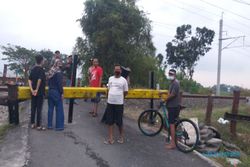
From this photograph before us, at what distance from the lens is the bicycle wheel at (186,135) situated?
10484 millimetres

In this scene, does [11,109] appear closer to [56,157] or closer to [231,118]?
[56,157]

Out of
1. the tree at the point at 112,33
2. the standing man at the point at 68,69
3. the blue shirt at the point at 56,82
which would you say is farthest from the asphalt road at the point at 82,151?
the tree at the point at 112,33

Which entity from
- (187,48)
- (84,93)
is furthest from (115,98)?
(187,48)

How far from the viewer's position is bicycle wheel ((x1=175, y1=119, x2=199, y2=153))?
1048 centimetres

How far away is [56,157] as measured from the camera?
29.1 feet

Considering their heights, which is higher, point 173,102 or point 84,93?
point 84,93

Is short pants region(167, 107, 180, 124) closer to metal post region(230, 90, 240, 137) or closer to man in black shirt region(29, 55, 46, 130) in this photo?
man in black shirt region(29, 55, 46, 130)

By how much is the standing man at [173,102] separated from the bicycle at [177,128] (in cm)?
14

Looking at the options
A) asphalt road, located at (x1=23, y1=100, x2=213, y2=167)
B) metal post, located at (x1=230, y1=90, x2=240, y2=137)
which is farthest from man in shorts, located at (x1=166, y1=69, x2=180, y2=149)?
metal post, located at (x1=230, y1=90, x2=240, y2=137)

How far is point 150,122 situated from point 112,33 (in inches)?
748

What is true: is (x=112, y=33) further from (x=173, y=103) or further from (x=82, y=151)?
(x=82, y=151)

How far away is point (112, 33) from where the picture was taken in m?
30.6

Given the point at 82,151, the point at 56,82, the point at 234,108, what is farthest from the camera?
the point at 234,108

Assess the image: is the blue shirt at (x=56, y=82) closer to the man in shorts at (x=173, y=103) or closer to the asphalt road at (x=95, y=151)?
the asphalt road at (x=95, y=151)
